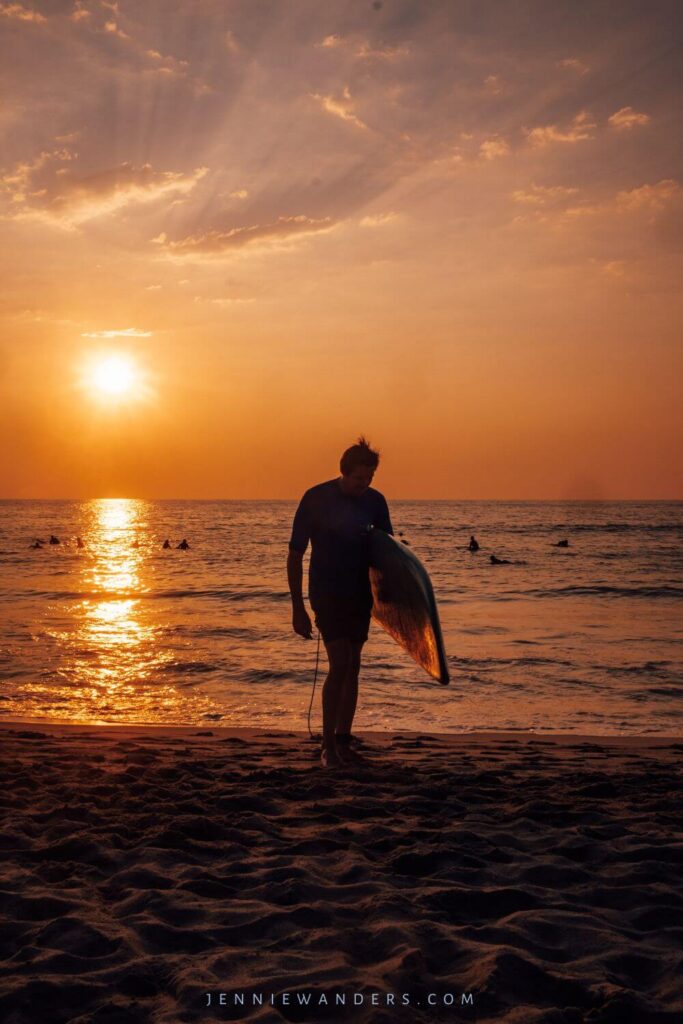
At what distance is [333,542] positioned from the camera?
577 centimetres

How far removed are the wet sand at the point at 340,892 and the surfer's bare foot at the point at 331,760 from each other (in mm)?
122

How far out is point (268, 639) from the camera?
43.5 ft

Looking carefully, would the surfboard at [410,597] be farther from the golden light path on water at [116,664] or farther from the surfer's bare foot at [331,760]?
the golden light path on water at [116,664]

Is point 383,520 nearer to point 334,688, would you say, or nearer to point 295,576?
point 295,576

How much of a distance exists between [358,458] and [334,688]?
1.63 metres

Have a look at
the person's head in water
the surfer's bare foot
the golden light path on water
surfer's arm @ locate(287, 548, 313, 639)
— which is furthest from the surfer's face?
the golden light path on water

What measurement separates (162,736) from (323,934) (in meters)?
4.43

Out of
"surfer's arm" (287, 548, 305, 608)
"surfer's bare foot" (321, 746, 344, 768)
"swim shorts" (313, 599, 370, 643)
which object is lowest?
"surfer's bare foot" (321, 746, 344, 768)

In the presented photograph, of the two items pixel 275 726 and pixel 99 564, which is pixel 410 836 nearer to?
pixel 275 726

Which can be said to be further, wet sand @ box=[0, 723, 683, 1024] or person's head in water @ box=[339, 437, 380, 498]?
person's head in water @ box=[339, 437, 380, 498]

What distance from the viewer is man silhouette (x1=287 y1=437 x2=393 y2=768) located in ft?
18.8

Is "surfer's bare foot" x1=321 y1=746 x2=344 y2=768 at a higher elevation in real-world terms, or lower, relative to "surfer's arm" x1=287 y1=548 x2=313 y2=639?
lower

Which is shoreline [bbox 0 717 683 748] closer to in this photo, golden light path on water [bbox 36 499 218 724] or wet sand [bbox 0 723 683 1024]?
golden light path on water [bbox 36 499 218 724]

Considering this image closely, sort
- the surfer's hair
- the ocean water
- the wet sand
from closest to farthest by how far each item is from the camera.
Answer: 1. the wet sand
2. the surfer's hair
3. the ocean water
